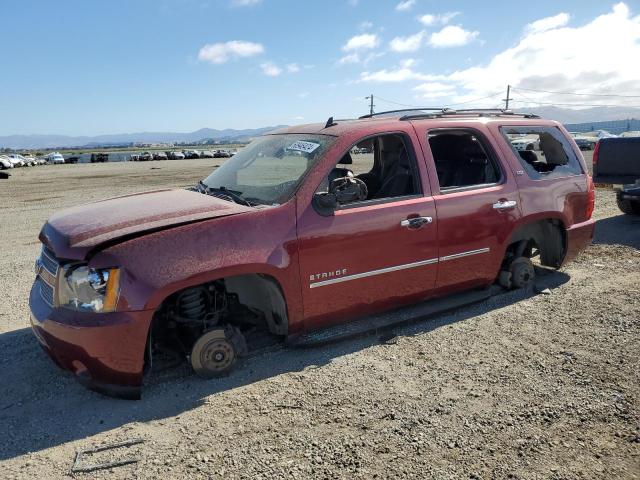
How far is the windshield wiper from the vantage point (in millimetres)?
3652

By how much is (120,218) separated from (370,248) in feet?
5.99

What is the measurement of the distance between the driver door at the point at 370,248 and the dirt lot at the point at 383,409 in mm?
386

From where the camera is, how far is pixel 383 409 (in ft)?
9.86

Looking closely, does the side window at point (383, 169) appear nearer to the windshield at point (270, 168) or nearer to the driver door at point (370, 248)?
the driver door at point (370, 248)

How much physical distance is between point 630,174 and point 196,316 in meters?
8.97

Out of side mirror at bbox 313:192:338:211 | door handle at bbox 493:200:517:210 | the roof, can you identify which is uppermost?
the roof

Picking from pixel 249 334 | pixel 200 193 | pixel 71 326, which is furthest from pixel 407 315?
pixel 71 326

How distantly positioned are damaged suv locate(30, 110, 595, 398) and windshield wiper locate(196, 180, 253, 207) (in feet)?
0.07

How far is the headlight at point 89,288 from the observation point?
9.54ft

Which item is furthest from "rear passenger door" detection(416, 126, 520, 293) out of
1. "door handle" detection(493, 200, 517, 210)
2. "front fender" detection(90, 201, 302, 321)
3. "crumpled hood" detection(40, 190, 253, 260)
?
"crumpled hood" detection(40, 190, 253, 260)

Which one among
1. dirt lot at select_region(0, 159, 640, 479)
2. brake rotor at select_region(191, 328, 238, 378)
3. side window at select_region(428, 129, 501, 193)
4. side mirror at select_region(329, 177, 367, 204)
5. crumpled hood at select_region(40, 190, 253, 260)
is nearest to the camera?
dirt lot at select_region(0, 159, 640, 479)

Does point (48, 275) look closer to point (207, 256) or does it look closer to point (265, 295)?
point (207, 256)

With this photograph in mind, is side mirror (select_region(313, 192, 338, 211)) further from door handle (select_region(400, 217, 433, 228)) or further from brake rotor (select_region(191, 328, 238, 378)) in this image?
brake rotor (select_region(191, 328, 238, 378))

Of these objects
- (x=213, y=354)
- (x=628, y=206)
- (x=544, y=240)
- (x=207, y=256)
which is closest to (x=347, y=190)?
(x=207, y=256)
